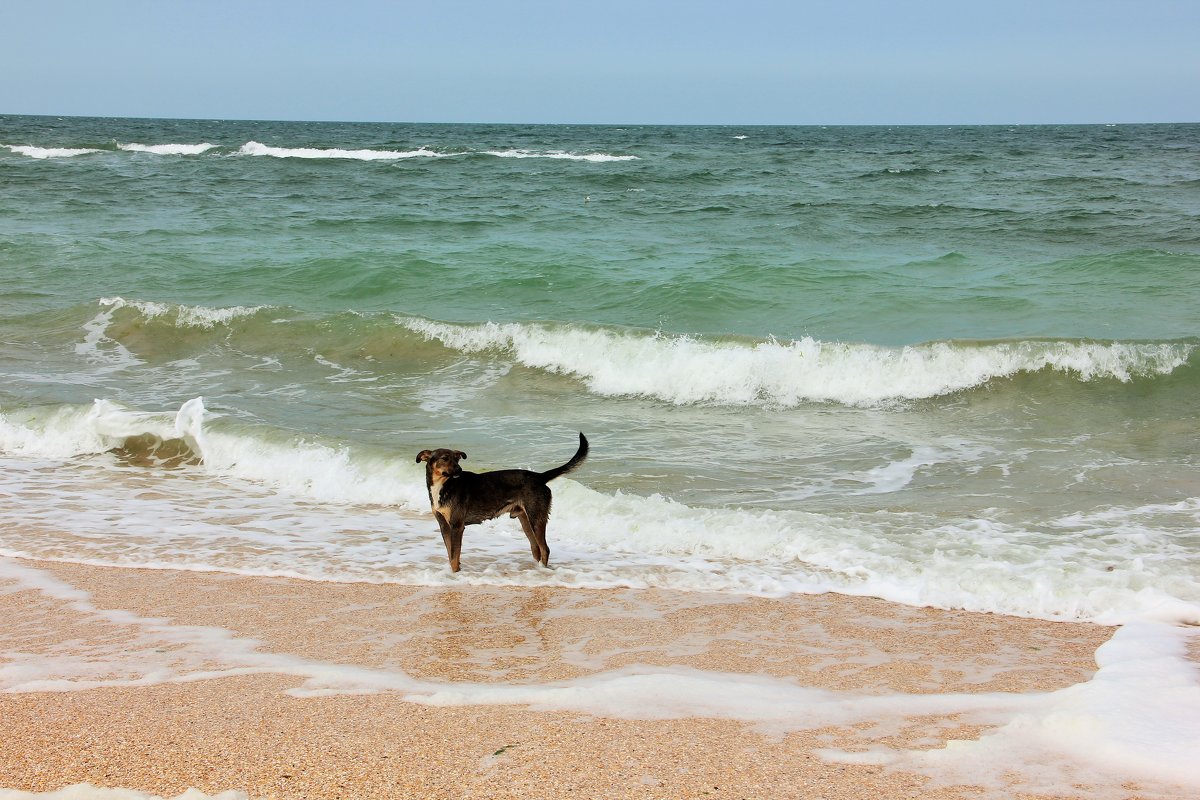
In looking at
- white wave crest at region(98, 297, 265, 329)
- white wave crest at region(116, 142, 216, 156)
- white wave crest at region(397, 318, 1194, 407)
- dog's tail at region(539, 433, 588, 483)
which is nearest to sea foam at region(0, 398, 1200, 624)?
dog's tail at region(539, 433, 588, 483)

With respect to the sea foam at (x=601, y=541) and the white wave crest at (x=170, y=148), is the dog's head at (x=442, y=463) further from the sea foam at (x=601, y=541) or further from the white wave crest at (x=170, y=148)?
the white wave crest at (x=170, y=148)

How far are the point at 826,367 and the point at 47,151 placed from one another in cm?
4889

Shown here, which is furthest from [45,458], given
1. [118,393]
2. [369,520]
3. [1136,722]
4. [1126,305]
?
[1126,305]

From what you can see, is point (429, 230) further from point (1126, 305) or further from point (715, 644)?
point (715, 644)

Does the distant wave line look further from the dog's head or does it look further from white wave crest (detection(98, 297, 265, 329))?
the dog's head

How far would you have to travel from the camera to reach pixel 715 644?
524 centimetres

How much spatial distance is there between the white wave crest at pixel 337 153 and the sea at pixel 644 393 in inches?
938

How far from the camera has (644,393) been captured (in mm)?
12000

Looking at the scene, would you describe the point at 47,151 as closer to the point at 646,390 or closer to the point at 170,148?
the point at 170,148

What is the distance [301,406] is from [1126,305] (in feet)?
38.2

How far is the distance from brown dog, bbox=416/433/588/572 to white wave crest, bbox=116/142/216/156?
1966 inches

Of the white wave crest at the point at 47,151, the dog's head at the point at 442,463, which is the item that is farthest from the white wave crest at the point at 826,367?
the white wave crest at the point at 47,151

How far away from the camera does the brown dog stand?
20.0 ft

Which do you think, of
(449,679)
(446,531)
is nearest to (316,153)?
(446,531)
